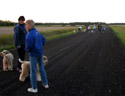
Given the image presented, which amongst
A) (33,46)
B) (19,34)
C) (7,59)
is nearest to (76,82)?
(33,46)

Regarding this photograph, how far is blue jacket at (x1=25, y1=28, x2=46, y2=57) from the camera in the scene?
4422mm

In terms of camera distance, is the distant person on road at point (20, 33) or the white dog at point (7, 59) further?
the white dog at point (7, 59)

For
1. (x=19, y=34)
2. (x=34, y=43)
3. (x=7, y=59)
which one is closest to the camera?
(x=34, y=43)

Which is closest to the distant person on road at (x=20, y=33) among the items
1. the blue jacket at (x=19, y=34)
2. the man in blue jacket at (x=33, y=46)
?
the blue jacket at (x=19, y=34)

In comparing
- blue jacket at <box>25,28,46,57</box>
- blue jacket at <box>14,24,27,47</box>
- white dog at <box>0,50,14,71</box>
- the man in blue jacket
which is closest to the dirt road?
white dog at <box>0,50,14,71</box>

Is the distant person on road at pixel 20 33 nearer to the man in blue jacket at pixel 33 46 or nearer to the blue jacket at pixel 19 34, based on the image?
the blue jacket at pixel 19 34

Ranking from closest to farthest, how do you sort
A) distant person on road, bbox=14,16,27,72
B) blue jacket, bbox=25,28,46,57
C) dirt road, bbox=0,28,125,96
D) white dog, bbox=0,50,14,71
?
blue jacket, bbox=25,28,46,57 → dirt road, bbox=0,28,125,96 → distant person on road, bbox=14,16,27,72 → white dog, bbox=0,50,14,71

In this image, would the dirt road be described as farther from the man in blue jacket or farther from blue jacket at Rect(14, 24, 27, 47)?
blue jacket at Rect(14, 24, 27, 47)

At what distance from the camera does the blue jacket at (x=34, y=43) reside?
442 centimetres

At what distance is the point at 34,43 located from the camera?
177 inches

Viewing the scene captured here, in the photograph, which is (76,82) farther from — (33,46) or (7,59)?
(7,59)

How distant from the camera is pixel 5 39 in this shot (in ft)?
52.7

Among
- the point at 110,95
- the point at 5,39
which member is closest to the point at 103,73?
the point at 110,95

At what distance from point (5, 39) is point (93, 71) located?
454 inches
